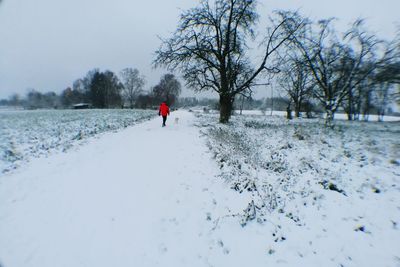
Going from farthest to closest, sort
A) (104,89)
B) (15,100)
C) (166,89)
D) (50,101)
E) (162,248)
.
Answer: (50,101), (15,100), (166,89), (104,89), (162,248)

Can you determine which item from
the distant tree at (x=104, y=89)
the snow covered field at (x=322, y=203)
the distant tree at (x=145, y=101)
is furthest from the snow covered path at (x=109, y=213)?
the distant tree at (x=145, y=101)

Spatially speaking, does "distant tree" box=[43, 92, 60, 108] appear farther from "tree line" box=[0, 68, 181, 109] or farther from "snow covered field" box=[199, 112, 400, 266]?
"snow covered field" box=[199, 112, 400, 266]

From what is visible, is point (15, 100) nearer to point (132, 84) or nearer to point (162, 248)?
point (132, 84)

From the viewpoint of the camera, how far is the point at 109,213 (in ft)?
12.1

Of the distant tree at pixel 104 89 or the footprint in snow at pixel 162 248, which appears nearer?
the footprint in snow at pixel 162 248

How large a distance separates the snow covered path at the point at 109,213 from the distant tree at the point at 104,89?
66.6m

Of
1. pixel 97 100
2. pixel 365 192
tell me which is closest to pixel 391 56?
pixel 365 192

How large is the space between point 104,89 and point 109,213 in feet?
233

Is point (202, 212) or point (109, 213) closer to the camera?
point (109, 213)

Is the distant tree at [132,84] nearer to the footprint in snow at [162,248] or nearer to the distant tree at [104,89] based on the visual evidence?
the distant tree at [104,89]

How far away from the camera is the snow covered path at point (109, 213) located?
278cm

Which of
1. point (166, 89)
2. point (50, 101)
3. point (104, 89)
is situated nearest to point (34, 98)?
point (50, 101)

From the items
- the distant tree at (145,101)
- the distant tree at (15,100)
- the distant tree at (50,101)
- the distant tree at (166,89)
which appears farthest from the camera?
the distant tree at (50,101)

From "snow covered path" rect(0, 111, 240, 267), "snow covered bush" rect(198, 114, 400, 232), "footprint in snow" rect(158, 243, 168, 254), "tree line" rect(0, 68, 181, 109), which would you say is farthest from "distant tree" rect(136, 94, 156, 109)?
"footprint in snow" rect(158, 243, 168, 254)
